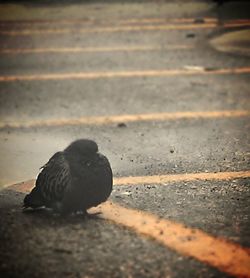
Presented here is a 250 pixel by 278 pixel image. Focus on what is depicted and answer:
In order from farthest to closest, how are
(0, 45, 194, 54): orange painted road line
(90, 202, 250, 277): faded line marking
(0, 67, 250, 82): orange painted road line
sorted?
(0, 45, 194, 54): orange painted road line < (0, 67, 250, 82): orange painted road line < (90, 202, 250, 277): faded line marking

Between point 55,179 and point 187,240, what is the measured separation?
1024 mm

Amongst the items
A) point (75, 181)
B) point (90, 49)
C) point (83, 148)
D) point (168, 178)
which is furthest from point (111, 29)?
point (75, 181)

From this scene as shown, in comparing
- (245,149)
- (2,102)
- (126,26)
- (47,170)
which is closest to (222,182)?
(245,149)

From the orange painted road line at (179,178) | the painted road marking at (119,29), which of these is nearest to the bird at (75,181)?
the orange painted road line at (179,178)

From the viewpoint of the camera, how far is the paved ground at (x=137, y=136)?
3.64 m

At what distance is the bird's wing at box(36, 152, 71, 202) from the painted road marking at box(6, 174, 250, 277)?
1.36 ft

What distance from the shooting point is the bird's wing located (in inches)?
160

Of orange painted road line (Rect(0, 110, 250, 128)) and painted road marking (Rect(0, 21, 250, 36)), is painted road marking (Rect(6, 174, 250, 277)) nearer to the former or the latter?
orange painted road line (Rect(0, 110, 250, 128))

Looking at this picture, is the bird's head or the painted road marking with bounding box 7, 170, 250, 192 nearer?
the bird's head

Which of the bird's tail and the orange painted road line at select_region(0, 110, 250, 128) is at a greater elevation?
the bird's tail

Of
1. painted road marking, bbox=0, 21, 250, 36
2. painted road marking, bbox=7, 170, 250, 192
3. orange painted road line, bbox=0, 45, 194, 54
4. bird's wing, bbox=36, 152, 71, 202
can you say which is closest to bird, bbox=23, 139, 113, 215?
bird's wing, bbox=36, 152, 71, 202

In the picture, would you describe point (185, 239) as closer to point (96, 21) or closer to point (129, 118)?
point (129, 118)

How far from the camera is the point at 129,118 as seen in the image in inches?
289

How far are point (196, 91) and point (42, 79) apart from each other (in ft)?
8.29
